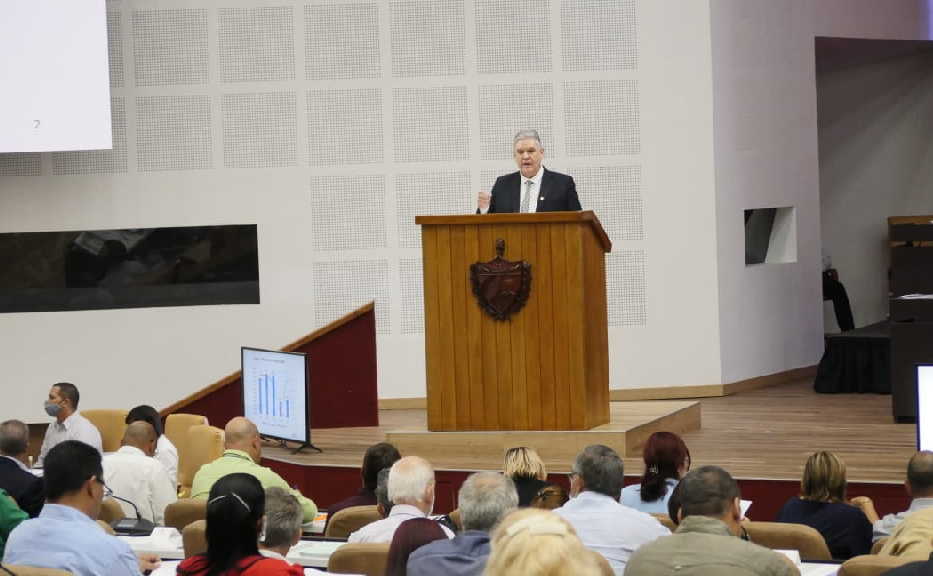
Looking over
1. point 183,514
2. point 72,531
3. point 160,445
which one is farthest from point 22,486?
point 160,445

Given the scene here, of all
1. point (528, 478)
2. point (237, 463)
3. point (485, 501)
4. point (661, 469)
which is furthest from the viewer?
point (237, 463)

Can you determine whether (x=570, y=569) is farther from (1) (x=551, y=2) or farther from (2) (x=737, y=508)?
(1) (x=551, y=2)

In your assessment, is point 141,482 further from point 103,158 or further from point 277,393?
point 103,158

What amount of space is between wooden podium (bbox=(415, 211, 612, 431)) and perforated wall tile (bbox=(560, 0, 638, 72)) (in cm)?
375

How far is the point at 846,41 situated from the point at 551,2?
129 inches

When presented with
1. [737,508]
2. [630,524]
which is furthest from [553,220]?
[737,508]

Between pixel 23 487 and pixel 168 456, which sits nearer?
Answer: pixel 23 487

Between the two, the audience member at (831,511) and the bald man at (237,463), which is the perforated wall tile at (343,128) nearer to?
the bald man at (237,463)

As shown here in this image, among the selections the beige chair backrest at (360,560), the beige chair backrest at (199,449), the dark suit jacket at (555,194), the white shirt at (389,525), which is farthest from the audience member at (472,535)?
the beige chair backrest at (199,449)

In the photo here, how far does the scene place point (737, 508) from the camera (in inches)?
161

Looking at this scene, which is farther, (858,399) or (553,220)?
(858,399)

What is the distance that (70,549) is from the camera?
13.6ft

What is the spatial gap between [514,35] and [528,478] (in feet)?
19.6

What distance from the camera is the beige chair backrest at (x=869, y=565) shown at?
3.94 m
